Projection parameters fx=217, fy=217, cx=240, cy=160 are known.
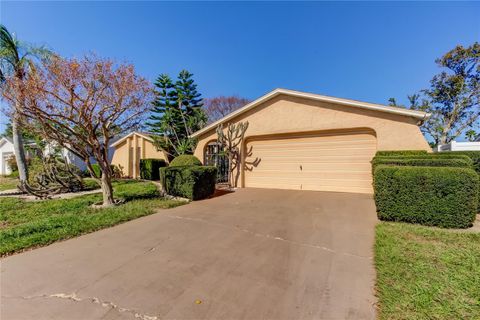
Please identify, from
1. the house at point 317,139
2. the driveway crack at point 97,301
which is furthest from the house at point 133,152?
the driveway crack at point 97,301

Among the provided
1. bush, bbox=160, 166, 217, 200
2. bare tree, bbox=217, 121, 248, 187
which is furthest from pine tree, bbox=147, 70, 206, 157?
bush, bbox=160, 166, 217, 200

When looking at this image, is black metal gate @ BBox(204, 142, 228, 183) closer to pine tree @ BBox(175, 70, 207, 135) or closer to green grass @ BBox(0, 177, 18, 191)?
pine tree @ BBox(175, 70, 207, 135)

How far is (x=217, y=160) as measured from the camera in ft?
41.7

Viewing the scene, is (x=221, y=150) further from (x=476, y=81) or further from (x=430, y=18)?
(x=476, y=81)

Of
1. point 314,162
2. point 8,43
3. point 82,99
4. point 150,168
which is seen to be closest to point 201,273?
point 82,99

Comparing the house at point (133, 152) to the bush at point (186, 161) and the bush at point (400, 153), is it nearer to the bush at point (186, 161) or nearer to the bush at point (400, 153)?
the bush at point (186, 161)

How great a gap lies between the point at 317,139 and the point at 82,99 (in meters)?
8.99

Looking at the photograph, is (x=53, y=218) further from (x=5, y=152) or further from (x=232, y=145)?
(x=5, y=152)

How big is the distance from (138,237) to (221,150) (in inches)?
315

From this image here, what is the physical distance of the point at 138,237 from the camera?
4.42 meters

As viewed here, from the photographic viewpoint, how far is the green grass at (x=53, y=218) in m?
4.27

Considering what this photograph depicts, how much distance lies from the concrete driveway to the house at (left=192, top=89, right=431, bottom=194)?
14.6 feet

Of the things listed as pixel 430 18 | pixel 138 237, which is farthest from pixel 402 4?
pixel 138 237

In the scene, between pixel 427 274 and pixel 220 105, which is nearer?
pixel 427 274
